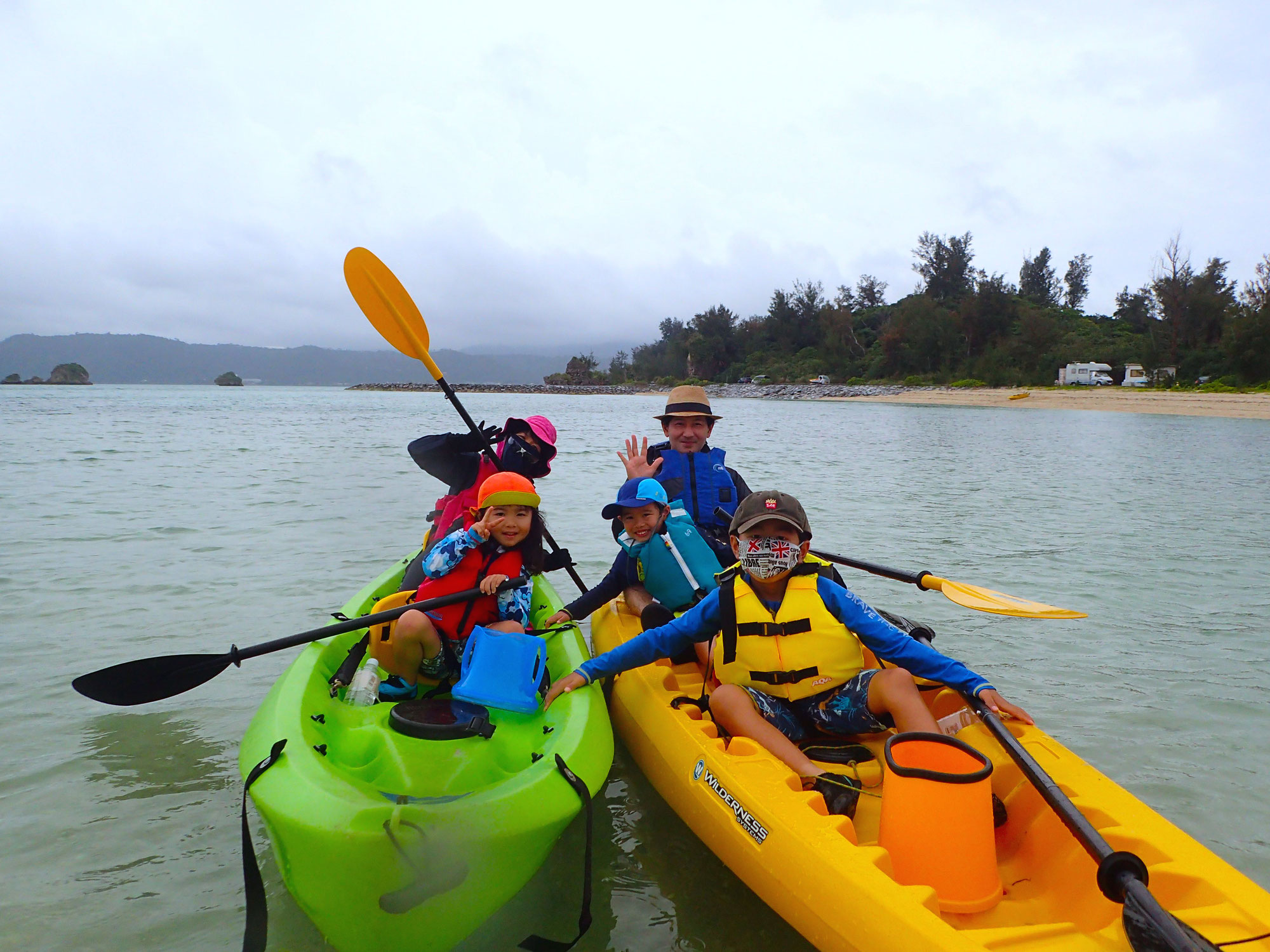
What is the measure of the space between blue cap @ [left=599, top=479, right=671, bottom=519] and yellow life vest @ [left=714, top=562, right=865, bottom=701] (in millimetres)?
1165

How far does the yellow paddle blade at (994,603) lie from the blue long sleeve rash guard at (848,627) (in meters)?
0.74

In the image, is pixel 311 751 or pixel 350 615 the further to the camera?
pixel 350 615

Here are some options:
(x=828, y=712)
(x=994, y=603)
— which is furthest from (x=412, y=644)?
(x=994, y=603)

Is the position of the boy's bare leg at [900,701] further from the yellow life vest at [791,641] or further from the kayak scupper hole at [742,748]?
the kayak scupper hole at [742,748]

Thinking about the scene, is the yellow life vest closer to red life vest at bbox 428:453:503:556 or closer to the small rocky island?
red life vest at bbox 428:453:503:556

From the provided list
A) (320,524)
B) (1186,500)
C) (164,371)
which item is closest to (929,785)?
(320,524)

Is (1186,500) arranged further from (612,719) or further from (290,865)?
(290,865)

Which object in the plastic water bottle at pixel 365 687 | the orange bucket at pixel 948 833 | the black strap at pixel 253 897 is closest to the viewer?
the orange bucket at pixel 948 833

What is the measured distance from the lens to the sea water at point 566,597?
282 centimetres

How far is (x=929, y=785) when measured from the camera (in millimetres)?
2146

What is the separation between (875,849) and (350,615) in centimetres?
283

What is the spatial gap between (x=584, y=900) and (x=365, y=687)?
1406 millimetres

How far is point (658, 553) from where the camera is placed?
4281 millimetres

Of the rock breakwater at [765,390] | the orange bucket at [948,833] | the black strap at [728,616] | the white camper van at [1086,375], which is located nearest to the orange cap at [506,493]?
the black strap at [728,616]
